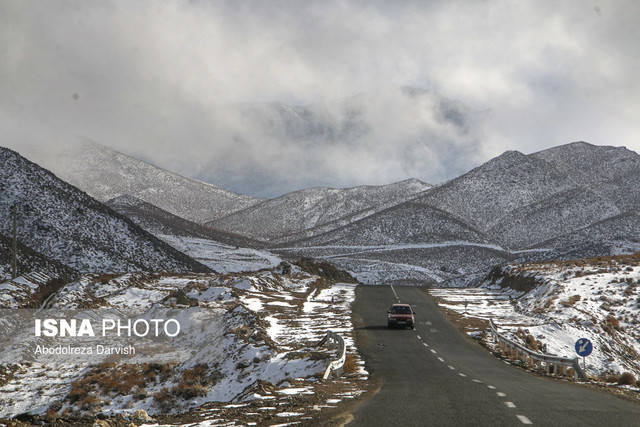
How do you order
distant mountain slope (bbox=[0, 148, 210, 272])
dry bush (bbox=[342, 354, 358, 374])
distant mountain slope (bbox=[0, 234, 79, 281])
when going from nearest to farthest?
1. dry bush (bbox=[342, 354, 358, 374])
2. distant mountain slope (bbox=[0, 234, 79, 281])
3. distant mountain slope (bbox=[0, 148, 210, 272])

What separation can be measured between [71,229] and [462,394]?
262 feet

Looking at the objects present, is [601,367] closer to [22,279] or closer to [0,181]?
[22,279]

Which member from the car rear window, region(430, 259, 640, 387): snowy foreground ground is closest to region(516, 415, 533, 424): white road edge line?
region(430, 259, 640, 387): snowy foreground ground

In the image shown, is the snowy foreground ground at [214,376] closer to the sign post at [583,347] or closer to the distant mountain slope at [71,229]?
the sign post at [583,347]

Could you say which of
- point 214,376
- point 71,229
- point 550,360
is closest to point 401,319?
point 550,360

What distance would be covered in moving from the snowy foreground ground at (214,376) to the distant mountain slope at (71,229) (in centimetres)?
3043

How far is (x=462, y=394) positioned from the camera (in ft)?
52.0

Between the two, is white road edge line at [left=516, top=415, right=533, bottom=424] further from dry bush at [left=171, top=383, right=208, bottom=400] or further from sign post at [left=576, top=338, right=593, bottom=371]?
dry bush at [left=171, top=383, right=208, bottom=400]

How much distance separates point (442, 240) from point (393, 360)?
174 m

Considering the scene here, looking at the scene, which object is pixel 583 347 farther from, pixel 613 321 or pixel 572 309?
pixel 572 309

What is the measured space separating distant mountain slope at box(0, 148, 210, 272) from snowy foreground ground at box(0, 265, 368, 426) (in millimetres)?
30431

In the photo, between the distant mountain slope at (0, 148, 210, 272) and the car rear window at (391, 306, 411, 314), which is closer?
the car rear window at (391, 306, 411, 314)

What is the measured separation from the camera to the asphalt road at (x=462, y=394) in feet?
38.7

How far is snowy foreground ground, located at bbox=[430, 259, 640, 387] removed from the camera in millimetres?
34875
